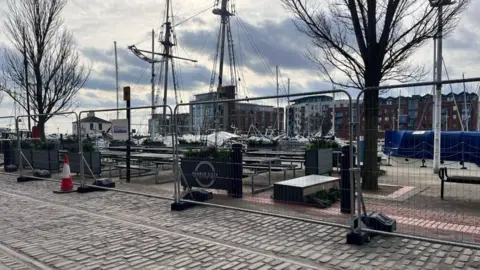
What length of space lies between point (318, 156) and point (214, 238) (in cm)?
532

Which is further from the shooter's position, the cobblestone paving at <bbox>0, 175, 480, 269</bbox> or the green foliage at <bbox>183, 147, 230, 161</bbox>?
the green foliage at <bbox>183, 147, 230, 161</bbox>

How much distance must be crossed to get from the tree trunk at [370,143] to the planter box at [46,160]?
1107 centimetres

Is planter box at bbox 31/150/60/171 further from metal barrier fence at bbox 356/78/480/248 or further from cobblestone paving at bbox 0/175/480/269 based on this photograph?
metal barrier fence at bbox 356/78/480/248

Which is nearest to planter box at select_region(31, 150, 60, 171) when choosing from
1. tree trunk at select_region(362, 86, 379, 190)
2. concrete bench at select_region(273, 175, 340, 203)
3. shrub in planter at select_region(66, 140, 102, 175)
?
shrub in planter at select_region(66, 140, 102, 175)

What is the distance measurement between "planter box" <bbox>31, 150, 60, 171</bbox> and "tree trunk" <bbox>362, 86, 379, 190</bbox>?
11.1 metres

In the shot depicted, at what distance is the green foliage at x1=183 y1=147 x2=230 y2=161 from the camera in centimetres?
887

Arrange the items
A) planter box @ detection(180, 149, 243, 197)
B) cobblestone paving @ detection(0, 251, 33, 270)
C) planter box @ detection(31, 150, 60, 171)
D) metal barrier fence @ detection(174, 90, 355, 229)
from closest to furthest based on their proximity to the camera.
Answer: cobblestone paving @ detection(0, 251, 33, 270) < metal barrier fence @ detection(174, 90, 355, 229) < planter box @ detection(180, 149, 243, 197) < planter box @ detection(31, 150, 60, 171)

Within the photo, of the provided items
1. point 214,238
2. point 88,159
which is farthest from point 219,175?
point 88,159

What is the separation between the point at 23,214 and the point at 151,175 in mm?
6505

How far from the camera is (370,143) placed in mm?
9352

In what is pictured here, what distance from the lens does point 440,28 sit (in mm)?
9148

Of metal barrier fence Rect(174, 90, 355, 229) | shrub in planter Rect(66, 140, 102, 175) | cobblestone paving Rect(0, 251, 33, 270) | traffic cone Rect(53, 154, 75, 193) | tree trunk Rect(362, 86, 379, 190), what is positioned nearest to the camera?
cobblestone paving Rect(0, 251, 33, 270)

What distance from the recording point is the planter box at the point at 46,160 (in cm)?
1425

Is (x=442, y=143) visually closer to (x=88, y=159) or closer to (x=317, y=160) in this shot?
(x=317, y=160)
